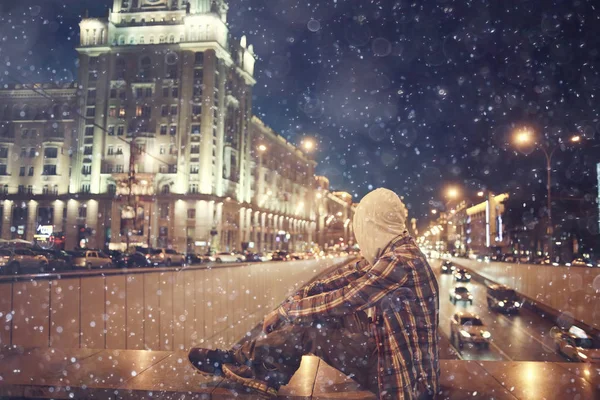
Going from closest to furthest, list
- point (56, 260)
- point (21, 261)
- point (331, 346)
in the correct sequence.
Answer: point (331, 346) < point (21, 261) < point (56, 260)

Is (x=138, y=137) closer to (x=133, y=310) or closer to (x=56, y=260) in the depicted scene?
(x=56, y=260)

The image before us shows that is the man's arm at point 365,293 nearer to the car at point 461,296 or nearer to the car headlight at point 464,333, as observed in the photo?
the car headlight at point 464,333

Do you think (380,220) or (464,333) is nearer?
(380,220)

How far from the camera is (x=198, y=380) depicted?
4605 millimetres

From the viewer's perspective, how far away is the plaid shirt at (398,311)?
343cm

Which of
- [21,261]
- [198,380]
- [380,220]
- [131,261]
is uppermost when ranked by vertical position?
[380,220]

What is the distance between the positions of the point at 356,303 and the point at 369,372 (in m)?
0.85

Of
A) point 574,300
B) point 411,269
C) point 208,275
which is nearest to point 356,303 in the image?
point 411,269

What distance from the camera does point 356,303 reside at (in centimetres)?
344

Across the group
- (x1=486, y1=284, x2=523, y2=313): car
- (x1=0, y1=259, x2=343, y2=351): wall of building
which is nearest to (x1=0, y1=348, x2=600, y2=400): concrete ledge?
(x1=0, y1=259, x2=343, y2=351): wall of building

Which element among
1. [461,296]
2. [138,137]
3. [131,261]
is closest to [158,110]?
[138,137]

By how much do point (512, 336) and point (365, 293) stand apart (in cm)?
2150

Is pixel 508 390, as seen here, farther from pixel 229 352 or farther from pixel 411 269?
pixel 229 352

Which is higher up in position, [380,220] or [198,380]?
[380,220]
